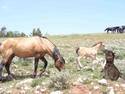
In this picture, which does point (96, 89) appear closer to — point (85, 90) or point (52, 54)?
point (85, 90)

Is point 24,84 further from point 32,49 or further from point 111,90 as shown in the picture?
point 111,90

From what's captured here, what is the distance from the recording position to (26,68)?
18953 millimetres

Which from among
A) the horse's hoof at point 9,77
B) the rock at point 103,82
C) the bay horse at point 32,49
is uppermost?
the bay horse at point 32,49

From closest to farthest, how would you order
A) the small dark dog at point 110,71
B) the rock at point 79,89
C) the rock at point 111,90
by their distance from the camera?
the rock at point 111,90, the rock at point 79,89, the small dark dog at point 110,71

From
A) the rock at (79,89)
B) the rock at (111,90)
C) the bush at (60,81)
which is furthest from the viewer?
the bush at (60,81)

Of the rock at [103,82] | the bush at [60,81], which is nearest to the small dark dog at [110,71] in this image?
the rock at [103,82]

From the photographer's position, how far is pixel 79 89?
1291cm

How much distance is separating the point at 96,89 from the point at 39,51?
13.4 ft

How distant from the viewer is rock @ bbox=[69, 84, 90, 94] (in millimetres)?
12742

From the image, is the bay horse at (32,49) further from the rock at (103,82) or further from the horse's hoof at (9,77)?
the rock at (103,82)

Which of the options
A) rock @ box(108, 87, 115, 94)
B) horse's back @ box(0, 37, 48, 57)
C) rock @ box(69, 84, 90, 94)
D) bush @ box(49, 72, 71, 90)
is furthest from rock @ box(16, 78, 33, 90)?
rock @ box(108, 87, 115, 94)

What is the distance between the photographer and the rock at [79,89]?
1274 centimetres

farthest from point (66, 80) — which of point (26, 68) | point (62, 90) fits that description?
point (26, 68)

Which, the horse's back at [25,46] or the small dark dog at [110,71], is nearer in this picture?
the small dark dog at [110,71]
